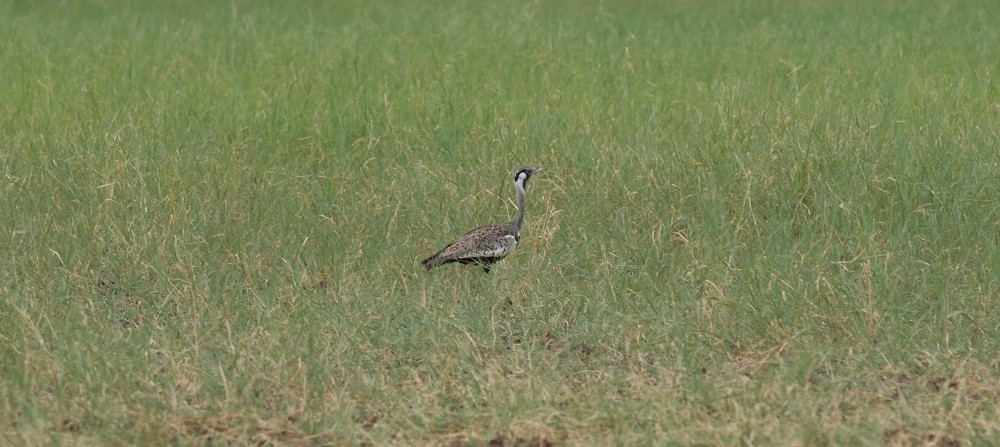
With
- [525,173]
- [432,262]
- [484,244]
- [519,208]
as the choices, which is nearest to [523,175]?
[525,173]

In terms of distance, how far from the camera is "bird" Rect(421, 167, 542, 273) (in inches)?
255

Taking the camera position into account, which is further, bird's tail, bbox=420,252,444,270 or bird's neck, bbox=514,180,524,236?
bird's neck, bbox=514,180,524,236

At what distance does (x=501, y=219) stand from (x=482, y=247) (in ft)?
3.36

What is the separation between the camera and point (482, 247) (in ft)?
21.4

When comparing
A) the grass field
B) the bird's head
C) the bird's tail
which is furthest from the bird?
the bird's head

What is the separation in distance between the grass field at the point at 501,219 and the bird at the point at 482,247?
11cm

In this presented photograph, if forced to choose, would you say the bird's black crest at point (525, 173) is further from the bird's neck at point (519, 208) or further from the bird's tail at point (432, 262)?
the bird's tail at point (432, 262)

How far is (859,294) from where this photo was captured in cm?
577

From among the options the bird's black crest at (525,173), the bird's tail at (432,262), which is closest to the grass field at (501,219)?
the bird's tail at (432,262)

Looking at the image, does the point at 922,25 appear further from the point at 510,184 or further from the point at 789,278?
the point at 789,278

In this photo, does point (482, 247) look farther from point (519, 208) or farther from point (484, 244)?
point (519, 208)

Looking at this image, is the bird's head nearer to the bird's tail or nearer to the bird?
the bird

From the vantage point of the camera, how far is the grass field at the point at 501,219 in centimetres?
473

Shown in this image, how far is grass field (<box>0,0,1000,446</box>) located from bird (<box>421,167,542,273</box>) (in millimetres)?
114
